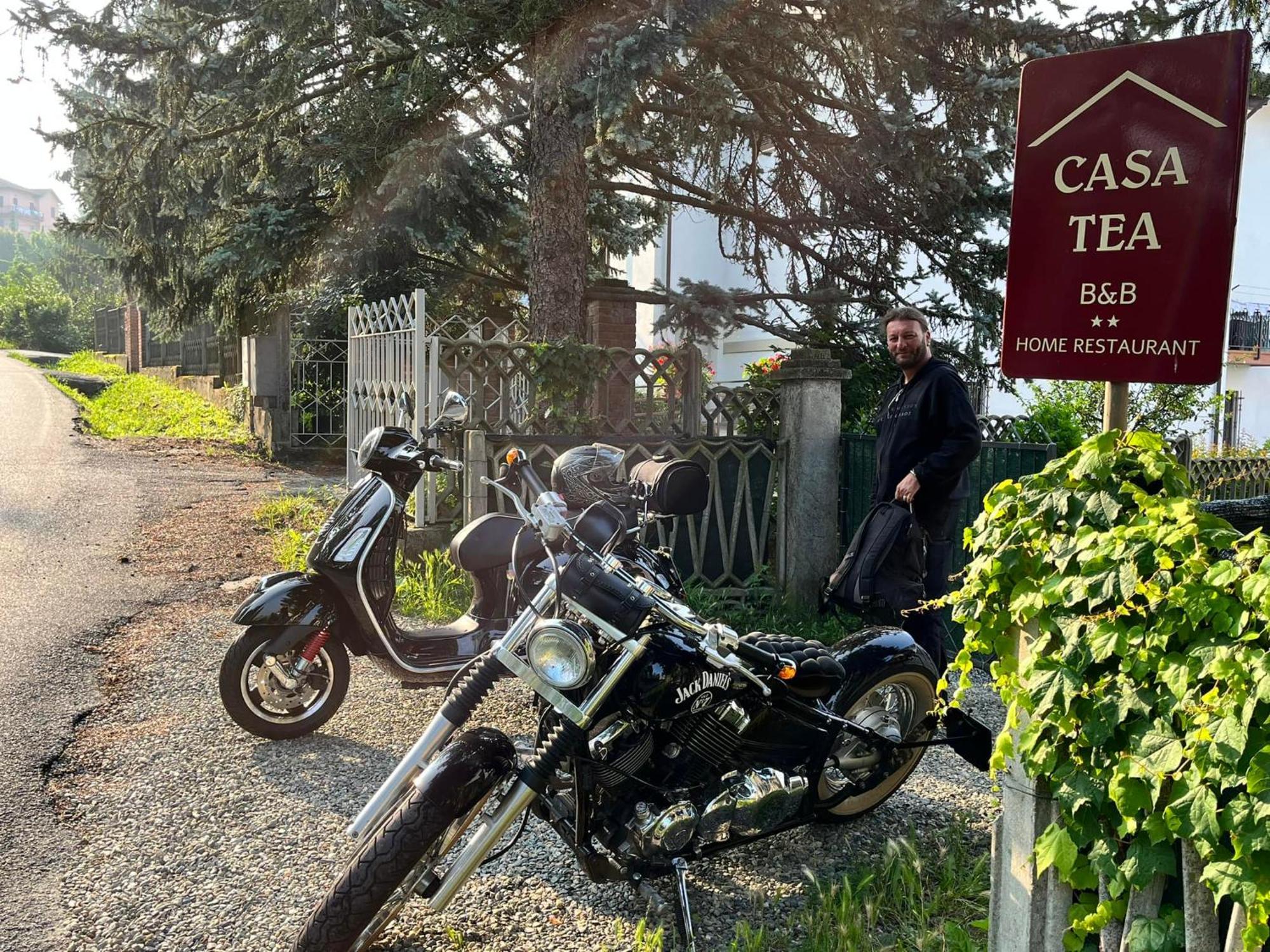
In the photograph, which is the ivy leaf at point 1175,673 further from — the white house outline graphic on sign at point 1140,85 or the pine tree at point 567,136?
the pine tree at point 567,136

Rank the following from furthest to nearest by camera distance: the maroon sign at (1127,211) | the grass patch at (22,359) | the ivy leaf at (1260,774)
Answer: the grass patch at (22,359)
the maroon sign at (1127,211)
the ivy leaf at (1260,774)

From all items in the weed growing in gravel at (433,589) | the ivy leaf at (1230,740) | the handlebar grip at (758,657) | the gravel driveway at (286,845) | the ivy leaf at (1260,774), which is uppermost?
the ivy leaf at (1230,740)

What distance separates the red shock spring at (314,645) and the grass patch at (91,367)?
90.6 feet

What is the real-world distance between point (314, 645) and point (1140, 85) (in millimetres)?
3571

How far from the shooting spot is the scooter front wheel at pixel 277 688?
4211 millimetres

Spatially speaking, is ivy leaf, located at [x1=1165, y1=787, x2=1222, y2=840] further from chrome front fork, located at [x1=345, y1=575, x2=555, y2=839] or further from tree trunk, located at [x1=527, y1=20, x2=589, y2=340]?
tree trunk, located at [x1=527, y1=20, x2=589, y2=340]

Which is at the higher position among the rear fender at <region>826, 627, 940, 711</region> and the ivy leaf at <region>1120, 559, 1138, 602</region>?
the ivy leaf at <region>1120, 559, 1138, 602</region>

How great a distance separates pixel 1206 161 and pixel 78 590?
6768 mm

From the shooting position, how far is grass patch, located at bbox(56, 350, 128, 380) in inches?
1194

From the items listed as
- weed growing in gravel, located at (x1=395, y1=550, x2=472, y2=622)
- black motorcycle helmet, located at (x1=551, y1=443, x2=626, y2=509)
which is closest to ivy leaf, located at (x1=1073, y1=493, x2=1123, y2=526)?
black motorcycle helmet, located at (x1=551, y1=443, x2=626, y2=509)

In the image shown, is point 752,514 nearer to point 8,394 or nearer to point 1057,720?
point 1057,720

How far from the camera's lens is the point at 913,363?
4930 millimetres

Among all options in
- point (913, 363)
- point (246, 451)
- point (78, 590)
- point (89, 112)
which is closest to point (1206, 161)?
point (913, 363)

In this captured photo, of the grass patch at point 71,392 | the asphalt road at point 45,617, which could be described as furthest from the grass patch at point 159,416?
the asphalt road at point 45,617
